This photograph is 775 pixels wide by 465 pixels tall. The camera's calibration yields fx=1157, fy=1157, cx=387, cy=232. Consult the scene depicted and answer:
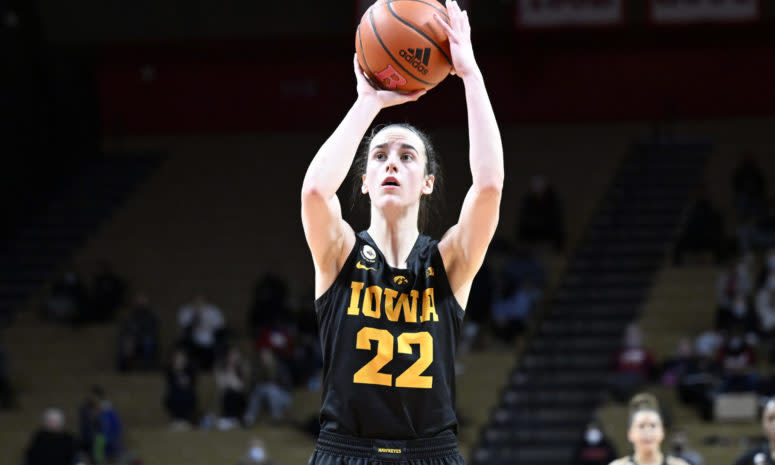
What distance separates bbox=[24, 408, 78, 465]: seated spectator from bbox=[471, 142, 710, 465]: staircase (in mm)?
4668

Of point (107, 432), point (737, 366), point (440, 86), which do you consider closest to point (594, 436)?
point (737, 366)

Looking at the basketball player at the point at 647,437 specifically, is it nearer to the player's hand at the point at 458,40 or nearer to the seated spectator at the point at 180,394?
the player's hand at the point at 458,40

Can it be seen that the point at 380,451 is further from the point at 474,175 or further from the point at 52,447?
the point at 52,447

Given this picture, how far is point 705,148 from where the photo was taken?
1898 centimetres

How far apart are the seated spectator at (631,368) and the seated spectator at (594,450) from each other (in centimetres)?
170

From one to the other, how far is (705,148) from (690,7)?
2661 mm

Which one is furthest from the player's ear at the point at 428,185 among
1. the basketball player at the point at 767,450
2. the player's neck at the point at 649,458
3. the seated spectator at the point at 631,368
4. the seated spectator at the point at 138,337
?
the seated spectator at the point at 138,337

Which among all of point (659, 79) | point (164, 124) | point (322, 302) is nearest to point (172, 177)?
point (164, 124)

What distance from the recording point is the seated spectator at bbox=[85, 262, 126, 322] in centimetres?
1700

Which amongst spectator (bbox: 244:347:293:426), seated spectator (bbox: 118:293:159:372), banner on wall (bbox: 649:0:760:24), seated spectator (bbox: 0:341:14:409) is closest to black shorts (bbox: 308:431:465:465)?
spectator (bbox: 244:347:293:426)

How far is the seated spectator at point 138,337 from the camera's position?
15.8 m

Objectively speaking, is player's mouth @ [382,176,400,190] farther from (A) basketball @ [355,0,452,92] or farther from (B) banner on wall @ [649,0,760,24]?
(B) banner on wall @ [649,0,760,24]

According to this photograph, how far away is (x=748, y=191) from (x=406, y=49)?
14226mm

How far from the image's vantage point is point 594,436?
1220 centimetres
